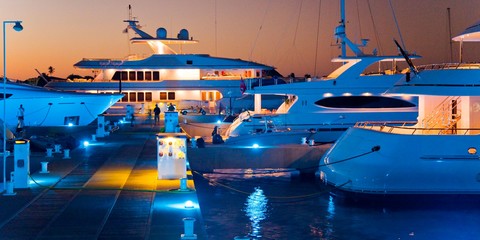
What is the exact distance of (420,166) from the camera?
2400 cm

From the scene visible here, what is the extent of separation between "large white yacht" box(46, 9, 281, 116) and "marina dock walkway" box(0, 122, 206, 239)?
1417 inches

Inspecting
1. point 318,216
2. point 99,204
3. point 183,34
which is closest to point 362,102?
point 318,216

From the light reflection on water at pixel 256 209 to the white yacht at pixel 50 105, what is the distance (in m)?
17.0

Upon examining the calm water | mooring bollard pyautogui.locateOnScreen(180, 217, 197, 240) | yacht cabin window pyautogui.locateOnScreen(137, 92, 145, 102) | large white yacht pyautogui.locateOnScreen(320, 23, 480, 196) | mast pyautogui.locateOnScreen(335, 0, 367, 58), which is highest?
mast pyautogui.locateOnScreen(335, 0, 367, 58)

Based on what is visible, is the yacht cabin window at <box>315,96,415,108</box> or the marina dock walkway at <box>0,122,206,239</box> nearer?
the marina dock walkway at <box>0,122,206,239</box>

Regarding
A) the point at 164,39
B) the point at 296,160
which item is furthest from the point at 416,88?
the point at 164,39

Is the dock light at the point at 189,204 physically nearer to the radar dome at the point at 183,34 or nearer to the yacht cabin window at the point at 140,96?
the yacht cabin window at the point at 140,96

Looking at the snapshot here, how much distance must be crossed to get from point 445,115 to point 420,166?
165 inches

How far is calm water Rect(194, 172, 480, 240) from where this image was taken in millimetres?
19922

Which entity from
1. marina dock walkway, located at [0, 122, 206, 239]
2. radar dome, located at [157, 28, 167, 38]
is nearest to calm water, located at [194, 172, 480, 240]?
marina dock walkway, located at [0, 122, 206, 239]

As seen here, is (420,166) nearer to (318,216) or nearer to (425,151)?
(425,151)

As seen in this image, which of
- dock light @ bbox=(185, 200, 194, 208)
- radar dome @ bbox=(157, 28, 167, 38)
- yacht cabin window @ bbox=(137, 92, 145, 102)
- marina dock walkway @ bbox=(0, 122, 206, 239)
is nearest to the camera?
marina dock walkway @ bbox=(0, 122, 206, 239)

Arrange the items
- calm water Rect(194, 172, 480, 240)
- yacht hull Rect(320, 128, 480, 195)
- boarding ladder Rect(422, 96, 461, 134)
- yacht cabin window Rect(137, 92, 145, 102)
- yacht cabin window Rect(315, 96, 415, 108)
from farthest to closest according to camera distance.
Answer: yacht cabin window Rect(137, 92, 145, 102) → yacht cabin window Rect(315, 96, 415, 108) → boarding ladder Rect(422, 96, 461, 134) → yacht hull Rect(320, 128, 480, 195) → calm water Rect(194, 172, 480, 240)

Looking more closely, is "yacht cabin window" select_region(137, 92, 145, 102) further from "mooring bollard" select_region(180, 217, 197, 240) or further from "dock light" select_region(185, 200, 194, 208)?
"mooring bollard" select_region(180, 217, 197, 240)
